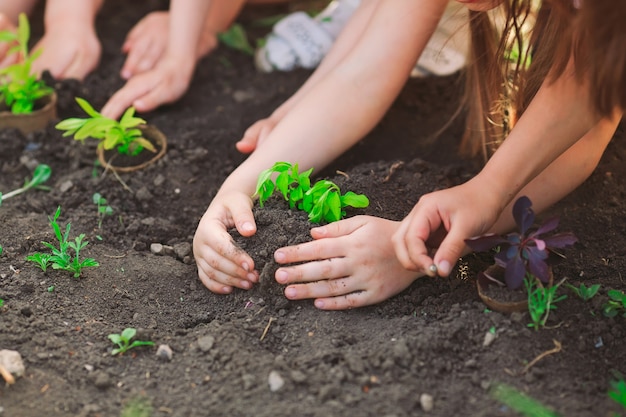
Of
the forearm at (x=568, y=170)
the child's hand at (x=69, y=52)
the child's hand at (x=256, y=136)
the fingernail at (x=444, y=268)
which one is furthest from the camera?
the child's hand at (x=69, y=52)

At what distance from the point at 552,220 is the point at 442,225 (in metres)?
0.26

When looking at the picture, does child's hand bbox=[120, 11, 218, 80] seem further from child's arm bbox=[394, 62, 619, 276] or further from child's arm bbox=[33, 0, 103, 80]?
child's arm bbox=[394, 62, 619, 276]

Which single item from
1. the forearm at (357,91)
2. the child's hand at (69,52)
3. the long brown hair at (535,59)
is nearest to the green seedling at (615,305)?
the long brown hair at (535,59)

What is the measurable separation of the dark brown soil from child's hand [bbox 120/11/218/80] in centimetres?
49

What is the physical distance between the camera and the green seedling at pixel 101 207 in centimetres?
243

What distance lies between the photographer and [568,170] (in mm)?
2277

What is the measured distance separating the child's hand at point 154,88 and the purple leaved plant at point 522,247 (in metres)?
1.51

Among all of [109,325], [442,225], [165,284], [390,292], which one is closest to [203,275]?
[165,284]

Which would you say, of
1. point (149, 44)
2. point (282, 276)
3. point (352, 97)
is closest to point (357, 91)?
point (352, 97)

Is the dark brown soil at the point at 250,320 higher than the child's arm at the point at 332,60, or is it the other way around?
the child's arm at the point at 332,60

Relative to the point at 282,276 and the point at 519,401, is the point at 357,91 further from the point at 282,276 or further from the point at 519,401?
the point at 519,401

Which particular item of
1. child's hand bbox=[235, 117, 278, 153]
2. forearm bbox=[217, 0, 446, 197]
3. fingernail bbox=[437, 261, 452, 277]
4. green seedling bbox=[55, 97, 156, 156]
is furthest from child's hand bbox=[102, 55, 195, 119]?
fingernail bbox=[437, 261, 452, 277]

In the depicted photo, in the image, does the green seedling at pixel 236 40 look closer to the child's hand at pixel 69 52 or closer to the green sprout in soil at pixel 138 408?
the child's hand at pixel 69 52

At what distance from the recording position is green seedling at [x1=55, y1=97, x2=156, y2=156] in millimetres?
2438
